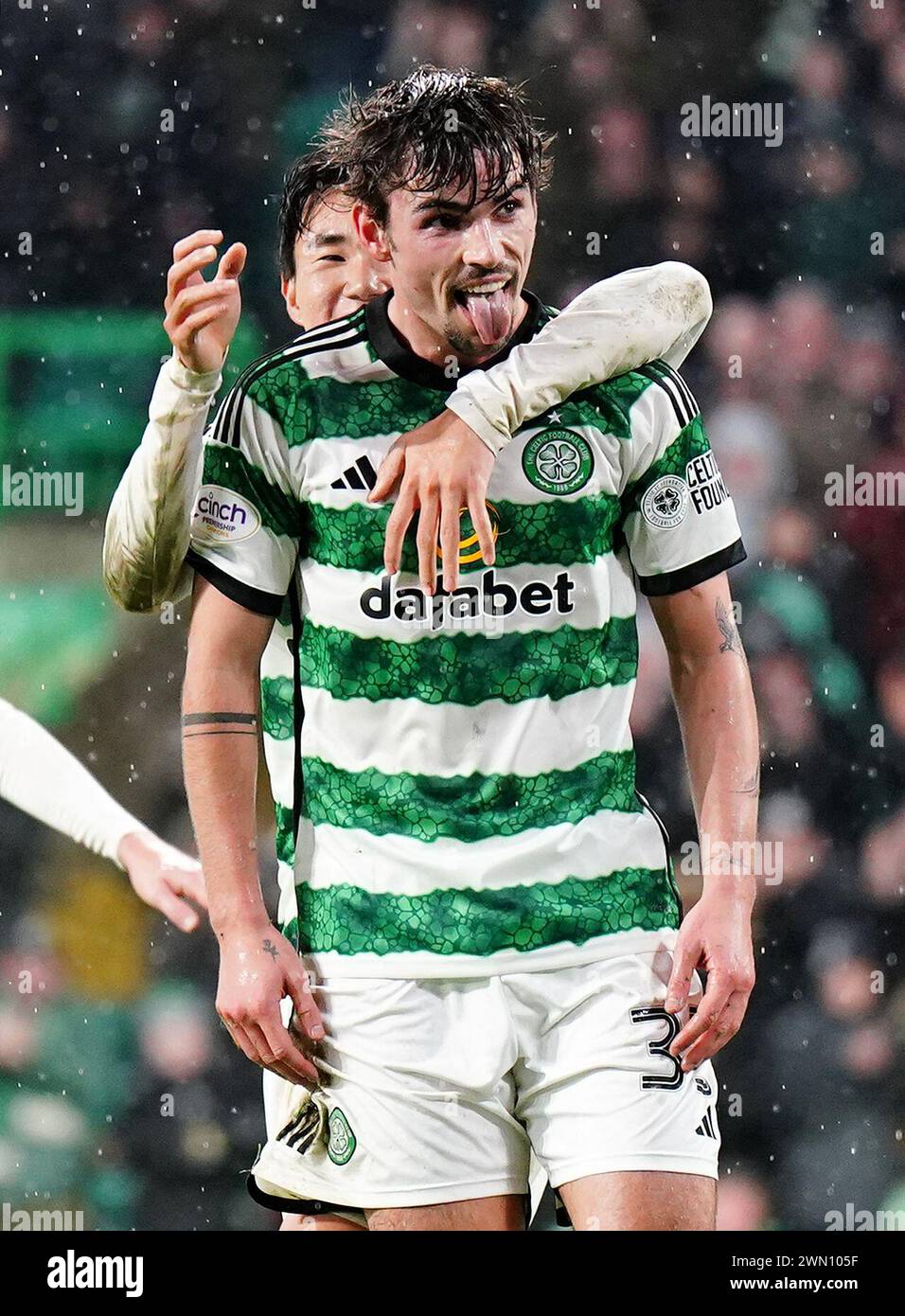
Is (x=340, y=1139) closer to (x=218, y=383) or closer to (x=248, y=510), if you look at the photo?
(x=248, y=510)

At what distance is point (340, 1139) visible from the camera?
5.72 ft

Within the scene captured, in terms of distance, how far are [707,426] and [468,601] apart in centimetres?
69

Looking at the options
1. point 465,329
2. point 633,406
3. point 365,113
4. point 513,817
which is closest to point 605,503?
point 633,406

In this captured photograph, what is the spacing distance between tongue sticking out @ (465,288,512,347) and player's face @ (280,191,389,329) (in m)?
0.32

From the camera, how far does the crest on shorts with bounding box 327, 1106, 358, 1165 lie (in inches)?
68.2

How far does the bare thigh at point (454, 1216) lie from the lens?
5.56ft

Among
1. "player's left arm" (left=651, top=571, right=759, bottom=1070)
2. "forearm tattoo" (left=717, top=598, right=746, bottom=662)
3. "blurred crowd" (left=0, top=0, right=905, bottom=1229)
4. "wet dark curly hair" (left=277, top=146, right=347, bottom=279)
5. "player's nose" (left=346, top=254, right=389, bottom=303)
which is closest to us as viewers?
"player's left arm" (left=651, top=571, right=759, bottom=1070)

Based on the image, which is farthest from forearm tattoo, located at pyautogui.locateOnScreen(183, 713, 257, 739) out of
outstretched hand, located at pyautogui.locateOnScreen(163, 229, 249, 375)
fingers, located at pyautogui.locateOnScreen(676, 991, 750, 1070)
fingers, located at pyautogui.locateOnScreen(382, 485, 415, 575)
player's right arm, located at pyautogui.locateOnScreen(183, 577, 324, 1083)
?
fingers, located at pyautogui.locateOnScreen(676, 991, 750, 1070)

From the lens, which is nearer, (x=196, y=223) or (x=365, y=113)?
(x=365, y=113)

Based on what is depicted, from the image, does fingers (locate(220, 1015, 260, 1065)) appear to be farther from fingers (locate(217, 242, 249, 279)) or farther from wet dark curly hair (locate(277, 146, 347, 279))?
wet dark curly hair (locate(277, 146, 347, 279))
